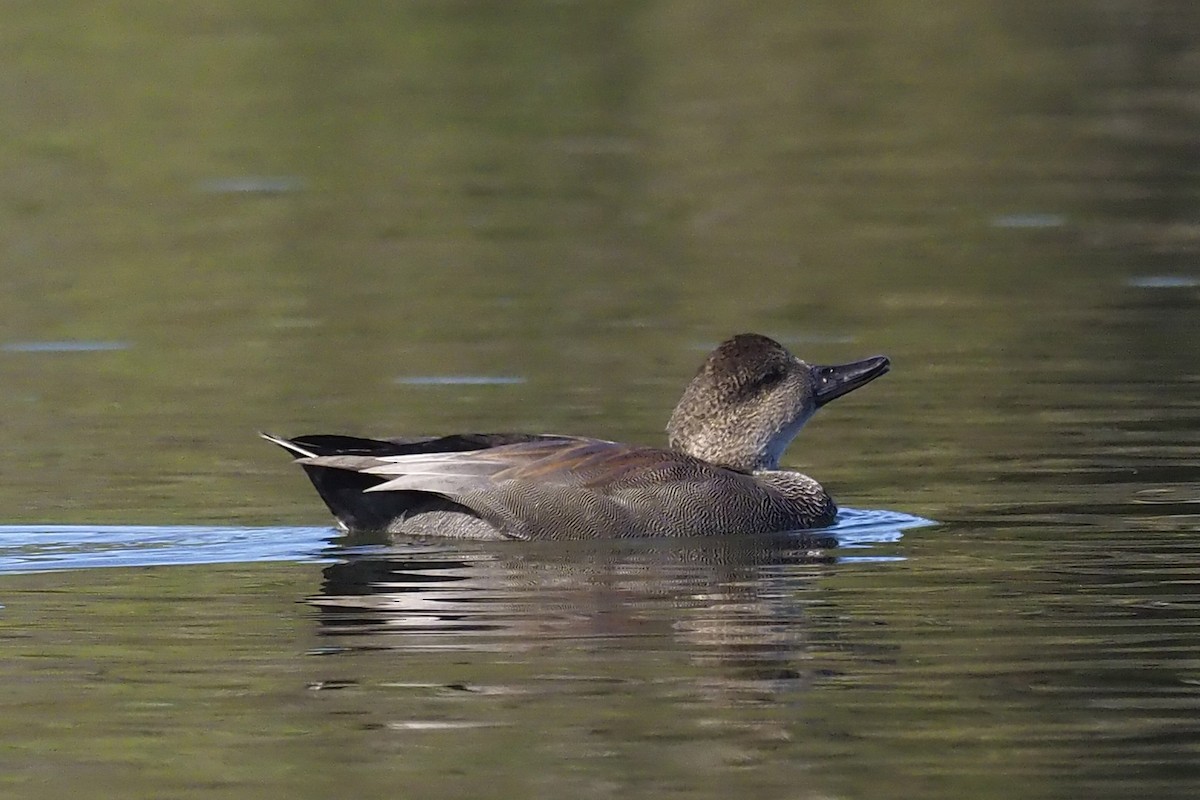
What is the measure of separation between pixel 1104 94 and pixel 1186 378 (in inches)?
513

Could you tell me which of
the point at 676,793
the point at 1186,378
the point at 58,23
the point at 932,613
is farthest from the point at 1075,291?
the point at 58,23

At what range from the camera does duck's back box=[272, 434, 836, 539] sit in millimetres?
9828

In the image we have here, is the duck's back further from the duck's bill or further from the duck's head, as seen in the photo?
the duck's bill

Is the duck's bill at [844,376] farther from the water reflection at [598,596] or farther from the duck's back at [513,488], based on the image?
the duck's back at [513,488]

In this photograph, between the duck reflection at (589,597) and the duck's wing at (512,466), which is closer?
the duck reflection at (589,597)

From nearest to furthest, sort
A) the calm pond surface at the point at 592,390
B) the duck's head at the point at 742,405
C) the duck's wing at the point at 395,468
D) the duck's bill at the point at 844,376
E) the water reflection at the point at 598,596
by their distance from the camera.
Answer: the calm pond surface at the point at 592,390 < the water reflection at the point at 598,596 < the duck's wing at the point at 395,468 < the duck's head at the point at 742,405 < the duck's bill at the point at 844,376

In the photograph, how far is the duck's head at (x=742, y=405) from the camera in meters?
10.8

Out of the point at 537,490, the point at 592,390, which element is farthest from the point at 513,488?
the point at 592,390

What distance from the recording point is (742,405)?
35.4 feet

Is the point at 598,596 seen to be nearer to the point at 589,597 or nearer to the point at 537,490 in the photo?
the point at 589,597

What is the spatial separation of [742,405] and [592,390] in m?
2.31

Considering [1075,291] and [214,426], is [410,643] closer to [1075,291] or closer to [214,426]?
[214,426]

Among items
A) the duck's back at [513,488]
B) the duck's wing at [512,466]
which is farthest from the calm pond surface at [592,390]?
the duck's wing at [512,466]

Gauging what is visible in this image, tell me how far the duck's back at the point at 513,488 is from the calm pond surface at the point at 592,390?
0.45ft
